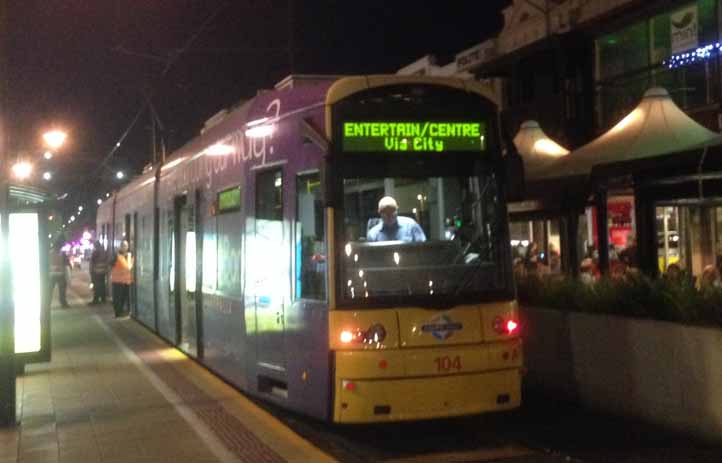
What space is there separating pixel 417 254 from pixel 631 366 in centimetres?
249

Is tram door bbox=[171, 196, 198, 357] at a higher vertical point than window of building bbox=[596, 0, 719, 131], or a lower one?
lower

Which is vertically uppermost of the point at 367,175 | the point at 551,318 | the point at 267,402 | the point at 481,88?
the point at 481,88

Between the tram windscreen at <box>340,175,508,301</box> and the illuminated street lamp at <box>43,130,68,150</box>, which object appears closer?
the tram windscreen at <box>340,175,508,301</box>

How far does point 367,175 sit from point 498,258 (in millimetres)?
1395

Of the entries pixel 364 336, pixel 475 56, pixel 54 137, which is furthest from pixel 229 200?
pixel 475 56

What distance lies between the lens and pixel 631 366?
9.19 m

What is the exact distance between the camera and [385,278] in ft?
27.0

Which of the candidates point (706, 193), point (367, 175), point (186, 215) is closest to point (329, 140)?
point (367, 175)

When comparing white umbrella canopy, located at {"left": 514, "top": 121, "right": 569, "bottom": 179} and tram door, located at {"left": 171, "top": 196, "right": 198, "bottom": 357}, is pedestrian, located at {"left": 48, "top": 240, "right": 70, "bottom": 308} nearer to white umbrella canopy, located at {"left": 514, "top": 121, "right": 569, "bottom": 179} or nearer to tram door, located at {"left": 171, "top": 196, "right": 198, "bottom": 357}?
tram door, located at {"left": 171, "top": 196, "right": 198, "bottom": 357}

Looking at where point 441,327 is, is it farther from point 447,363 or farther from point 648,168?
point 648,168

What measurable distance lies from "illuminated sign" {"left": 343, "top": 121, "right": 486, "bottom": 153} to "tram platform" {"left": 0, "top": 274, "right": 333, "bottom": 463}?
2682mm

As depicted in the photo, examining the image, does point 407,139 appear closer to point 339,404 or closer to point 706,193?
point 339,404

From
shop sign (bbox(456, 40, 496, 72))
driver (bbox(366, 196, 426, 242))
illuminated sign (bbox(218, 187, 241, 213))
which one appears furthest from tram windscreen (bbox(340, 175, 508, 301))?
shop sign (bbox(456, 40, 496, 72))

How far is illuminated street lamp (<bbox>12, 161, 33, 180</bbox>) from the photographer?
95.2 ft
